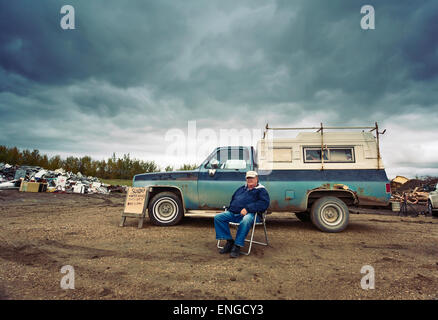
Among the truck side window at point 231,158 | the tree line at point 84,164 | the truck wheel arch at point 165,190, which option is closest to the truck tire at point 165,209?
the truck wheel arch at point 165,190

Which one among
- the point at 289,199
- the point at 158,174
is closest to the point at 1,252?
the point at 158,174

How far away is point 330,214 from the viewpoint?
600 cm

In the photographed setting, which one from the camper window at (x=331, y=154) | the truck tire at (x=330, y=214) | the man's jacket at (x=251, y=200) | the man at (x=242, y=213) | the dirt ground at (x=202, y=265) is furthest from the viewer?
the camper window at (x=331, y=154)

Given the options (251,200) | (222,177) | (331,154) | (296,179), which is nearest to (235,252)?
(251,200)

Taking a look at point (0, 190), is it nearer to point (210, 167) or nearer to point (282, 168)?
point (210, 167)

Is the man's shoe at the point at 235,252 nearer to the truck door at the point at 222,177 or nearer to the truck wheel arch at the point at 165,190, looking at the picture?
the truck door at the point at 222,177

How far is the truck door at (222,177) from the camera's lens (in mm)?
6121

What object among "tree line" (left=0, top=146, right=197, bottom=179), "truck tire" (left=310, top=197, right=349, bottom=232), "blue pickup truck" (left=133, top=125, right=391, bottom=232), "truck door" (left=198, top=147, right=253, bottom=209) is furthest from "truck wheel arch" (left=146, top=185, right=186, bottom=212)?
"tree line" (left=0, top=146, right=197, bottom=179)

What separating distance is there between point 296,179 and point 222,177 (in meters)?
1.92

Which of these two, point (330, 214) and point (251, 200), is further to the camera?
point (330, 214)

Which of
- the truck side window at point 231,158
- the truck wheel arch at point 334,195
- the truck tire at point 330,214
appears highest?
the truck side window at point 231,158

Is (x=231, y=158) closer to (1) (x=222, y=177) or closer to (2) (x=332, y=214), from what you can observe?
(1) (x=222, y=177)

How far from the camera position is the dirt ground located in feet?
8.39

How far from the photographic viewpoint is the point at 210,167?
6418 millimetres
